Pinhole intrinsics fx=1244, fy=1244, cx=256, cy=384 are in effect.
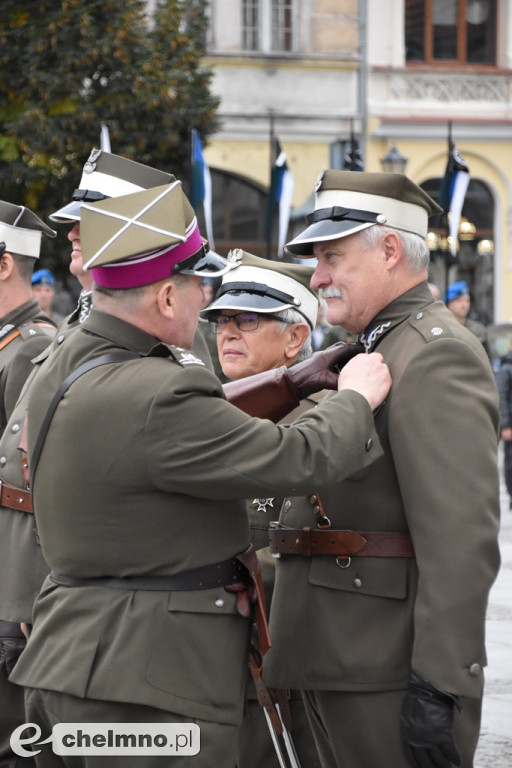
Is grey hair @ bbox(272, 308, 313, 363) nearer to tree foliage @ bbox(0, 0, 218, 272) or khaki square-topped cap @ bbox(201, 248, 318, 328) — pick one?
khaki square-topped cap @ bbox(201, 248, 318, 328)

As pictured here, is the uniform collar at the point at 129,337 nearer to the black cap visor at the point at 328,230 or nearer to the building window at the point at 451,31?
the black cap visor at the point at 328,230

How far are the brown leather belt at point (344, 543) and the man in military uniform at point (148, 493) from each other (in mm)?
295

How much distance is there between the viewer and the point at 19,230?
4.91 metres

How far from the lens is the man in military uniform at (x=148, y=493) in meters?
2.63

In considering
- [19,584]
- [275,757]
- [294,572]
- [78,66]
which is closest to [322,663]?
[294,572]

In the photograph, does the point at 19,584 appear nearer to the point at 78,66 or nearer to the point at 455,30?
the point at 78,66

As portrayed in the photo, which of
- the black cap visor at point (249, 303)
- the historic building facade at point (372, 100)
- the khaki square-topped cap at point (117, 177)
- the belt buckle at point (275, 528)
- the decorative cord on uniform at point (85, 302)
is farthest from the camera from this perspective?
the historic building facade at point (372, 100)

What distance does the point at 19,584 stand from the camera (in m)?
4.20

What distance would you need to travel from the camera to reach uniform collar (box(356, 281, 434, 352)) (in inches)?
126

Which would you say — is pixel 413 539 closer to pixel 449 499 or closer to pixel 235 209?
pixel 449 499

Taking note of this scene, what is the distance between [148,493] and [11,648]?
177 cm

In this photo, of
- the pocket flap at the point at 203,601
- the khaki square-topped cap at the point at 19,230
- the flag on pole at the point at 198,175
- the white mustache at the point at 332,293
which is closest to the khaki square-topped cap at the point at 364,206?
the white mustache at the point at 332,293

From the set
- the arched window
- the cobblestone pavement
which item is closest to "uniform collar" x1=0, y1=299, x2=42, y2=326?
the cobblestone pavement

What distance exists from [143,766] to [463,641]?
78 cm
